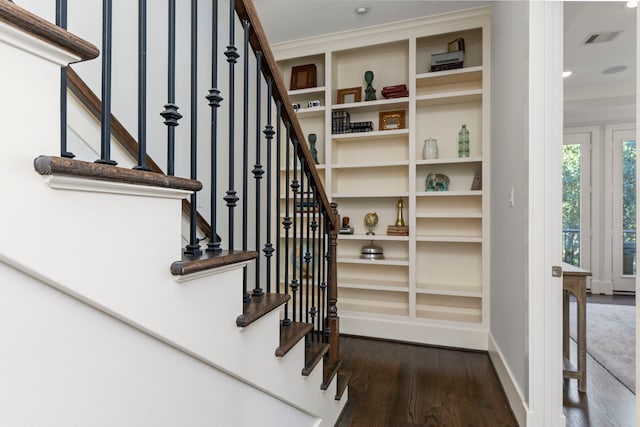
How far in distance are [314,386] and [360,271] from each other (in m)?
2.17

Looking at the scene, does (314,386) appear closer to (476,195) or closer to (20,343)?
(20,343)

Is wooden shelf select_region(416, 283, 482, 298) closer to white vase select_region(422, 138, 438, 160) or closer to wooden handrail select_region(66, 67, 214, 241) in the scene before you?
white vase select_region(422, 138, 438, 160)

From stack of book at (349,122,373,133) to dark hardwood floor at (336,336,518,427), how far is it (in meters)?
2.08

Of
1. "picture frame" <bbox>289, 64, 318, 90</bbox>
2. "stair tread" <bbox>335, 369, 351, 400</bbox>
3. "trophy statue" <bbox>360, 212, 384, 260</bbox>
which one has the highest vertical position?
"picture frame" <bbox>289, 64, 318, 90</bbox>

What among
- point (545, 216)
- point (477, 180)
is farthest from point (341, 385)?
point (477, 180)

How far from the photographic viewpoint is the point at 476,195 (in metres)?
3.17

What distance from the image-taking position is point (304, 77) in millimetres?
3803

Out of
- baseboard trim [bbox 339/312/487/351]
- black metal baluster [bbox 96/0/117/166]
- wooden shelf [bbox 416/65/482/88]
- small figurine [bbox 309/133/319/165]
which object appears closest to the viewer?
black metal baluster [bbox 96/0/117/166]

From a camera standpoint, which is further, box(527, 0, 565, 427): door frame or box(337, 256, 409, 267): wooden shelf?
box(337, 256, 409, 267): wooden shelf

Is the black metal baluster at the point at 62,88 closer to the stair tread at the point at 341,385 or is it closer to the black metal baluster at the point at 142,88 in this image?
the black metal baluster at the point at 142,88

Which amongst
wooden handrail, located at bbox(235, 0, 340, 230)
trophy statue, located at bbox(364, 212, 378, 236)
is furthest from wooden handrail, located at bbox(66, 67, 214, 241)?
trophy statue, located at bbox(364, 212, 378, 236)

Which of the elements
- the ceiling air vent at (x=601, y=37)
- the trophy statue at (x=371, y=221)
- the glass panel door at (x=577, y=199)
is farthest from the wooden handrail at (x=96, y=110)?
the glass panel door at (x=577, y=199)

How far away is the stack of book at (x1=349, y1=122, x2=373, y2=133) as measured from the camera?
11.5 ft

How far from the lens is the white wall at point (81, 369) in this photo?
0.50m
